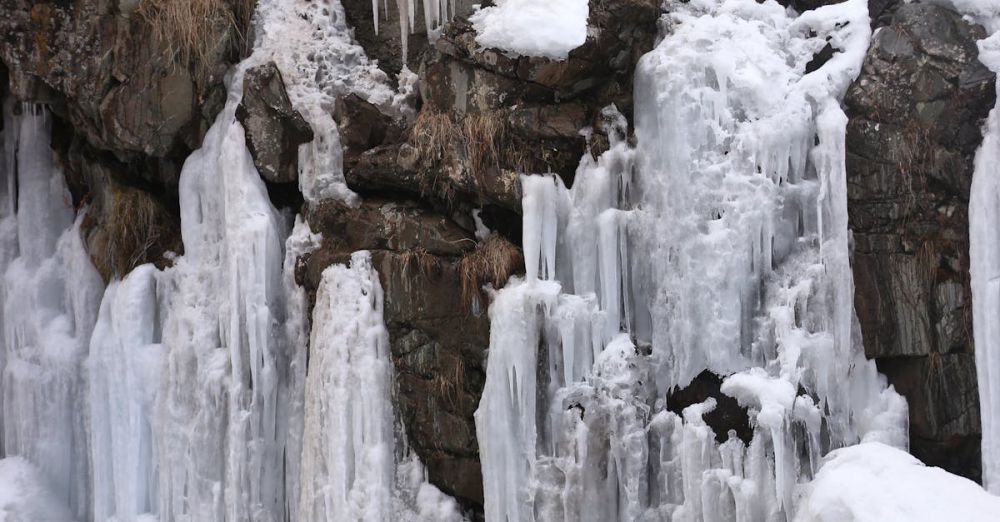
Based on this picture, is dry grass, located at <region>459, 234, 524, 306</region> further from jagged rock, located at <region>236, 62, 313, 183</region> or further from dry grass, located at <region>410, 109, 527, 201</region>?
jagged rock, located at <region>236, 62, 313, 183</region>

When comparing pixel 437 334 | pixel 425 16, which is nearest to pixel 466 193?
pixel 437 334

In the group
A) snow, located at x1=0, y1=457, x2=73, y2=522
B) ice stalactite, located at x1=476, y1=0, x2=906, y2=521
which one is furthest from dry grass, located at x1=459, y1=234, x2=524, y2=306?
snow, located at x1=0, y1=457, x2=73, y2=522

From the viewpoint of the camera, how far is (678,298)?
690 cm

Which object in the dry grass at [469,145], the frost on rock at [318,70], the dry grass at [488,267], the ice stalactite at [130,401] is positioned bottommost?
the ice stalactite at [130,401]

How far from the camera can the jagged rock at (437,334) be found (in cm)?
727

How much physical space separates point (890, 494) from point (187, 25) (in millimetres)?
6618

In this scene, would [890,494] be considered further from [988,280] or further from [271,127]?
[271,127]

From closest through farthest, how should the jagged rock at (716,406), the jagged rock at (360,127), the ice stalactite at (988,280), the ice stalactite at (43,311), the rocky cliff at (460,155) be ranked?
the ice stalactite at (988,280) → the jagged rock at (716,406) → the rocky cliff at (460,155) → the jagged rock at (360,127) → the ice stalactite at (43,311)

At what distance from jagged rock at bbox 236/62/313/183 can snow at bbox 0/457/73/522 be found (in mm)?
3942

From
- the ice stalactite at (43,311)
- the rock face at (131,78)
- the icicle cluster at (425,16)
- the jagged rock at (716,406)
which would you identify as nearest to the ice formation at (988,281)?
the jagged rock at (716,406)

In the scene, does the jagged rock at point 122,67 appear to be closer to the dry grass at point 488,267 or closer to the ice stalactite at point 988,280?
the dry grass at point 488,267

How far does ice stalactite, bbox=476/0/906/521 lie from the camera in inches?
263

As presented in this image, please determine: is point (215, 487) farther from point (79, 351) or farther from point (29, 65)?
point (29, 65)

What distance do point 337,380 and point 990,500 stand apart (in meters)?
4.61
